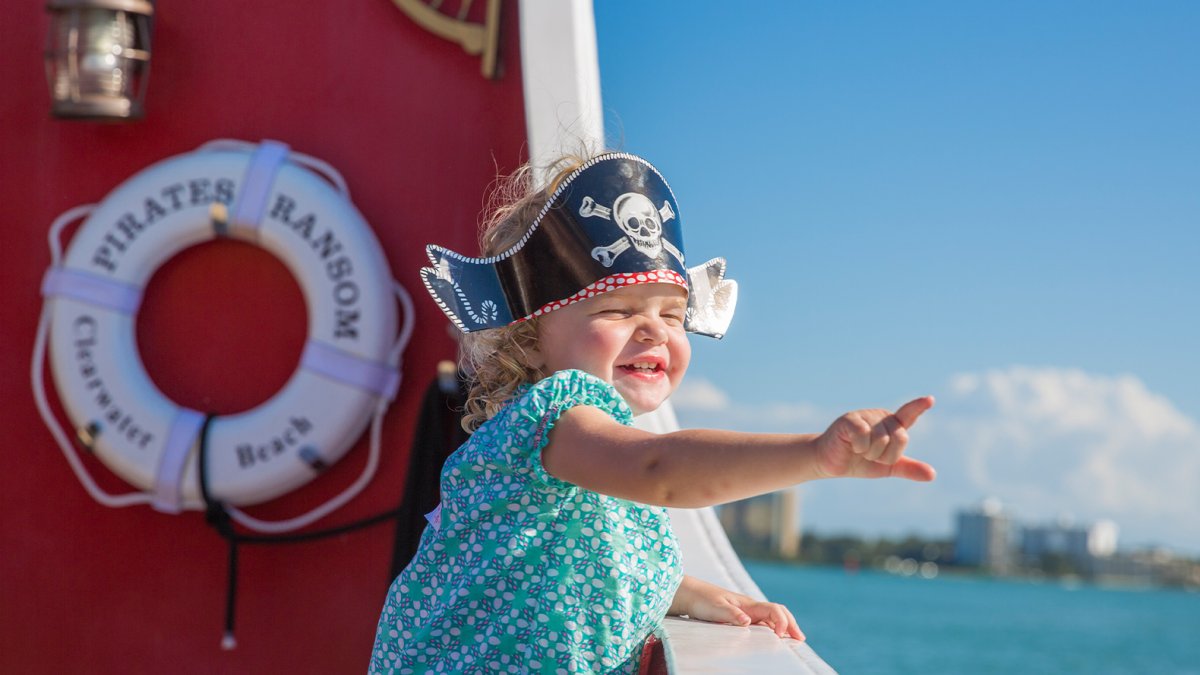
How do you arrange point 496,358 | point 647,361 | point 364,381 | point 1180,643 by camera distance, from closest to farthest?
point 647,361 → point 496,358 → point 364,381 → point 1180,643

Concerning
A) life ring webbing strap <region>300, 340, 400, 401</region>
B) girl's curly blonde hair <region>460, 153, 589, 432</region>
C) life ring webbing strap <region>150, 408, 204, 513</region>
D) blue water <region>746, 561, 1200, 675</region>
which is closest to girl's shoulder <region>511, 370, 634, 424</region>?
girl's curly blonde hair <region>460, 153, 589, 432</region>

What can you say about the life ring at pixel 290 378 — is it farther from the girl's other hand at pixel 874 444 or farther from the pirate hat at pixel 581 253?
the girl's other hand at pixel 874 444

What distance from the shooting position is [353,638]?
307 cm

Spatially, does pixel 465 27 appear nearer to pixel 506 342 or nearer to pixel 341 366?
pixel 341 366

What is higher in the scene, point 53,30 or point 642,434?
point 53,30

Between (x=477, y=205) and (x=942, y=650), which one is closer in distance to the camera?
(x=477, y=205)

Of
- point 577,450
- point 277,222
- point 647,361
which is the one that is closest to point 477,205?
point 277,222

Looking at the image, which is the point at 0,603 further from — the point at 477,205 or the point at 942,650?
the point at 942,650

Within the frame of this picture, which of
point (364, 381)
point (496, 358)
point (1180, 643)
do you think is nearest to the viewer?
point (496, 358)

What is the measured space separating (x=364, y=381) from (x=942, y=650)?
3768 cm

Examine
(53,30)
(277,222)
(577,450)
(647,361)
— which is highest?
(53,30)

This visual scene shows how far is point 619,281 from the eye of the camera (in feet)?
5.25

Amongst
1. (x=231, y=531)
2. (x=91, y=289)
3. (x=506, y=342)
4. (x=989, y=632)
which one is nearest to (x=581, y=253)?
(x=506, y=342)

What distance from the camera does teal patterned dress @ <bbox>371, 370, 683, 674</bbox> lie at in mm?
1480
